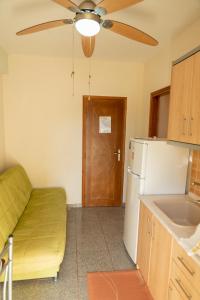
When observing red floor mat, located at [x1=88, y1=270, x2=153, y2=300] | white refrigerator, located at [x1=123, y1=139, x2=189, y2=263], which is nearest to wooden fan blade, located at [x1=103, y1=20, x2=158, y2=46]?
white refrigerator, located at [x1=123, y1=139, x2=189, y2=263]

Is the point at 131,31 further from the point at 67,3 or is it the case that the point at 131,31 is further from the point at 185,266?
the point at 185,266

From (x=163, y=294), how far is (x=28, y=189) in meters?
2.30

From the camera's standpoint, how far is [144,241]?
1.95m

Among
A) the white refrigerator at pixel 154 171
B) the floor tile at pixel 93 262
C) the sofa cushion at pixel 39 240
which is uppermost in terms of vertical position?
the white refrigerator at pixel 154 171

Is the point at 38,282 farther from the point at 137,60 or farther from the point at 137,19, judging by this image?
the point at 137,60

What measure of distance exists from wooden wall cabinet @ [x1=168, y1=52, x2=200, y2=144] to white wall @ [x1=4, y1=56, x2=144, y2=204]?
71.6 inches

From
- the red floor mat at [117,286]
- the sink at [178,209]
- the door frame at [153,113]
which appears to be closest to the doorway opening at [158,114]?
the door frame at [153,113]

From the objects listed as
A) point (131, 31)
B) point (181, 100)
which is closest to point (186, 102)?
point (181, 100)

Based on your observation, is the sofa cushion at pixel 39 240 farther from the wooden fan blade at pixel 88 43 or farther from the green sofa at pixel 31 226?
the wooden fan blade at pixel 88 43

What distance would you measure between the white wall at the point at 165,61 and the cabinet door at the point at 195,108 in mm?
758

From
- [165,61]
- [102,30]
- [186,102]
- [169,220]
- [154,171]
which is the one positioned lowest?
[169,220]

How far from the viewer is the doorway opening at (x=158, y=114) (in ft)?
9.96

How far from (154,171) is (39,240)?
1.36 meters

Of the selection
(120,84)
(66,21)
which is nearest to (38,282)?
(66,21)
